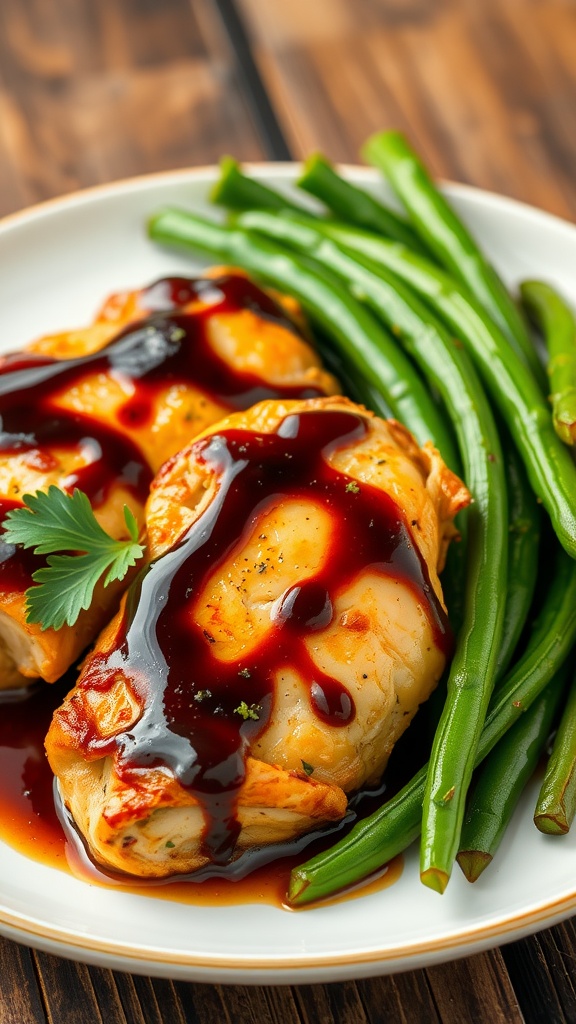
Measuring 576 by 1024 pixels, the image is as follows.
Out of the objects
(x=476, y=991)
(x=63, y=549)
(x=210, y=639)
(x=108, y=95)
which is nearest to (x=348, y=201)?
(x=108, y=95)

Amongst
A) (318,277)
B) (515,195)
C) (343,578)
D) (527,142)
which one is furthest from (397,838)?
(527,142)

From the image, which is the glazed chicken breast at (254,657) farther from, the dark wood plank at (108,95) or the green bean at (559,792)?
the dark wood plank at (108,95)

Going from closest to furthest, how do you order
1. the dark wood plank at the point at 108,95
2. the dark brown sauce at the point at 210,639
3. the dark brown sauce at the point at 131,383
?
1. the dark brown sauce at the point at 210,639
2. the dark brown sauce at the point at 131,383
3. the dark wood plank at the point at 108,95

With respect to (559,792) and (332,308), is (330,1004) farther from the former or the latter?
(332,308)

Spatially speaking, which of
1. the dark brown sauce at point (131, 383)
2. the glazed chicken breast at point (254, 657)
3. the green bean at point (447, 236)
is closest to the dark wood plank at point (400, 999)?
the glazed chicken breast at point (254, 657)

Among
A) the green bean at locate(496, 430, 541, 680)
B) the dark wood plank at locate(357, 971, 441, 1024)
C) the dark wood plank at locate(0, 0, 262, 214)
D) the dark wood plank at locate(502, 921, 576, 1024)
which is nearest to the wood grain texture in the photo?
the dark wood plank at locate(0, 0, 262, 214)

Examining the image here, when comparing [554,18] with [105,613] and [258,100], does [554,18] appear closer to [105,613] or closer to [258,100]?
[258,100]

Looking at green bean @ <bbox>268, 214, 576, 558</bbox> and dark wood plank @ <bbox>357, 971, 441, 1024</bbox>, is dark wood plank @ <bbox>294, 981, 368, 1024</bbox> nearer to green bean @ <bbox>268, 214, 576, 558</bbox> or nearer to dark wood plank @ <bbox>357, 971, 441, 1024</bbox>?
dark wood plank @ <bbox>357, 971, 441, 1024</bbox>
